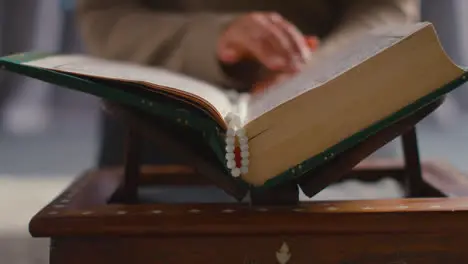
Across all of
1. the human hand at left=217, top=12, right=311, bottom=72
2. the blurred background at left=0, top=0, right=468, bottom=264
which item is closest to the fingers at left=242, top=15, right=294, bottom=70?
the human hand at left=217, top=12, right=311, bottom=72

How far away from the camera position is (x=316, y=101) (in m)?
0.35

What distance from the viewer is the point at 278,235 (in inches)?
13.9

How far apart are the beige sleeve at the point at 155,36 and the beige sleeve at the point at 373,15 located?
135 mm

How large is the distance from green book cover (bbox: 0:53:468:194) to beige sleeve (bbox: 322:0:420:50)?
34 centimetres

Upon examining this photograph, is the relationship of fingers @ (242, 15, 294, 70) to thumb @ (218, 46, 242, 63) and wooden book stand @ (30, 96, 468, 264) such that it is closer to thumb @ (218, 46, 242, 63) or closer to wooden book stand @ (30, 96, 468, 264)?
thumb @ (218, 46, 242, 63)

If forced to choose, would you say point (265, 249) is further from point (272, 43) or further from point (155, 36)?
point (155, 36)

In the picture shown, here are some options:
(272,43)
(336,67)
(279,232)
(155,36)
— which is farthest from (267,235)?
(155,36)

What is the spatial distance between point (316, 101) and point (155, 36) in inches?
14.1

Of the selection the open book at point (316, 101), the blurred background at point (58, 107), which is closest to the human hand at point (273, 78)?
the open book at point (316, 101)

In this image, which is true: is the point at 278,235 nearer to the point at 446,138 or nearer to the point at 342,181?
the point at 342,181

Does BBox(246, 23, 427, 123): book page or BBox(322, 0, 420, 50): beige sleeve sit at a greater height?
BBox(322, 0, 420, 50): beige sleeve

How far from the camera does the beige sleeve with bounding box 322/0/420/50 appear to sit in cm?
70

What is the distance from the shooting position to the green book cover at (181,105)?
34 cm

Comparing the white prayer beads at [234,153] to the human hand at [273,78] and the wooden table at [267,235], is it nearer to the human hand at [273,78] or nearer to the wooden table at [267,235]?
the wooden table at [267,235]
